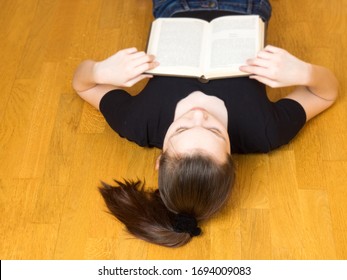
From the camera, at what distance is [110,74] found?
4.58 feet

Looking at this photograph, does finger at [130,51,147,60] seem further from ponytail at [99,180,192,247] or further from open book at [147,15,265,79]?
ponytail at [99,180,192,247]

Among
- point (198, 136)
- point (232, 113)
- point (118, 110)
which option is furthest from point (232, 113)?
point (118, 110)

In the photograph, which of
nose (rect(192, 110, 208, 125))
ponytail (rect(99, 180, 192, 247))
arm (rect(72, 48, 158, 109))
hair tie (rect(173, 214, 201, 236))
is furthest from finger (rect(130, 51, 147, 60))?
hair tie (rect(173, 214, 201, 236))

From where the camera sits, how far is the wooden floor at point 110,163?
4.29 feet

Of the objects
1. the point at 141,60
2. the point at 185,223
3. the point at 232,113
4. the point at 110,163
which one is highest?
the point at 141,60

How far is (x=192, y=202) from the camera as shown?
3.70 feet

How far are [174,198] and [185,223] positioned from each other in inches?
3.4

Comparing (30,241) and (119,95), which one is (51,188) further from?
(119,95)

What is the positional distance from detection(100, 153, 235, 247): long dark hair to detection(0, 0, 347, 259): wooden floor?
7cm

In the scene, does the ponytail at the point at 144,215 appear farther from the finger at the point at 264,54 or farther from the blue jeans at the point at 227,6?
the blue jeans at the point at 227,6

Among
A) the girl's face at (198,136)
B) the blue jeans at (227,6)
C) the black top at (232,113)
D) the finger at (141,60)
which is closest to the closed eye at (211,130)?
the girl's face at (198,136)

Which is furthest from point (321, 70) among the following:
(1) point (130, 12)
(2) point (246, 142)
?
(1) point (130, 12)

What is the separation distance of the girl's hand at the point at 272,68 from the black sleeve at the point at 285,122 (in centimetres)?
8

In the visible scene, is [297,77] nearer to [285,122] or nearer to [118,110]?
[285,122]
